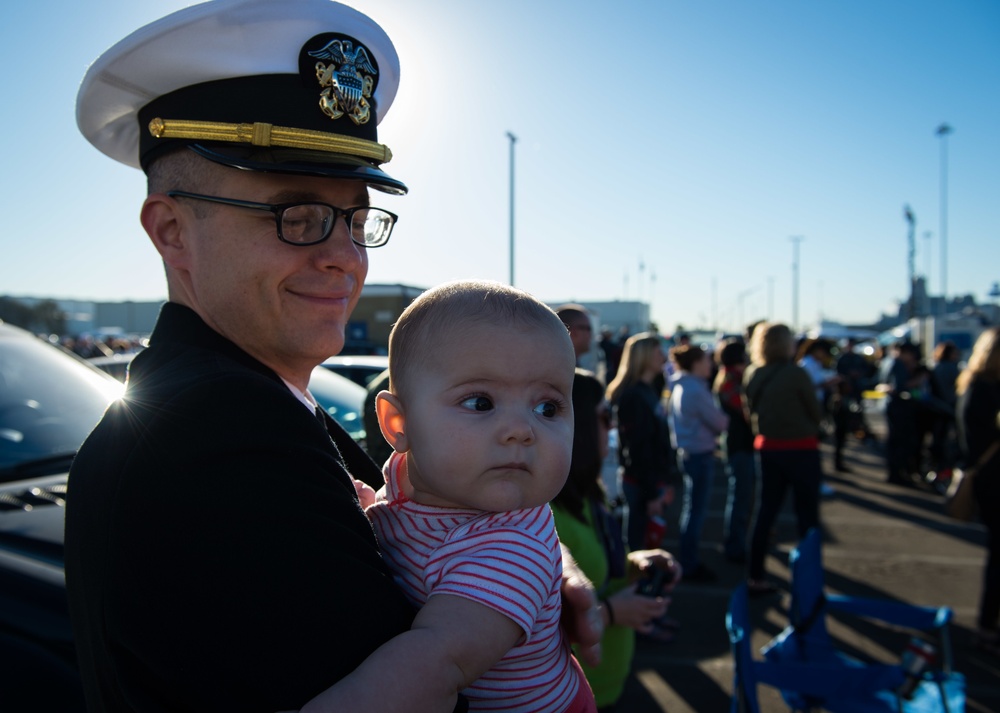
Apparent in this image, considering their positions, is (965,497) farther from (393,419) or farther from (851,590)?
(393,419)

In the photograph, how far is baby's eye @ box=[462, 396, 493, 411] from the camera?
3.72 ft

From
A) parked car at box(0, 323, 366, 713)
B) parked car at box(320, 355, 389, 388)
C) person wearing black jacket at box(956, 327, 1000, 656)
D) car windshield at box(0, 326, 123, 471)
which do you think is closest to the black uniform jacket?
parked car at box(0, 323, 366, 713)

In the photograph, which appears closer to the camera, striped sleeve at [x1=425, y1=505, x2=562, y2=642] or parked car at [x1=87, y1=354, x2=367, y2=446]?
striped sleeve at [x1=425, y1=505, x2=562, y2=642]

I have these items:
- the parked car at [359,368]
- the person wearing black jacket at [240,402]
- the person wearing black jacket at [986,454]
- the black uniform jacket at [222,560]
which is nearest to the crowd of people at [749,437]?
the person wearing black jacket at [986,454]

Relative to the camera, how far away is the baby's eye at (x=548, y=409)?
1171 mm

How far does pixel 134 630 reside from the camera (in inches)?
35.9

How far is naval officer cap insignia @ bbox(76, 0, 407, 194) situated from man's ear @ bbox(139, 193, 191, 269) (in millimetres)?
106

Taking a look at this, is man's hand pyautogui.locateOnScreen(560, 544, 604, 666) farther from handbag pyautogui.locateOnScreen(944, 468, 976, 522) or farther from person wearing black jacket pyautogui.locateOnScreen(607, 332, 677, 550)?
handbag pyautogui.locateOnScreen(944, 468, 976, 522)

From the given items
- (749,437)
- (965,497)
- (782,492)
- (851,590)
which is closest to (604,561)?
(965,497)

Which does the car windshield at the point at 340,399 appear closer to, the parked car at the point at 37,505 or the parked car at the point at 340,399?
the parked car at the point at 340,399

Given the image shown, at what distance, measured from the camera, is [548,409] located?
3.91ft

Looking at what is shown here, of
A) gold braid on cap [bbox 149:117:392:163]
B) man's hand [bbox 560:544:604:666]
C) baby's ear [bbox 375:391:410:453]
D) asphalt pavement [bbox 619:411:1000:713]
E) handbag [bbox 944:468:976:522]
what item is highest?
gold braid on cap [bbox 149:117:392:163]

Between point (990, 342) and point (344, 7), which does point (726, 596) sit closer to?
point (990, 342)

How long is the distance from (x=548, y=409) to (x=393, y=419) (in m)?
0.28
